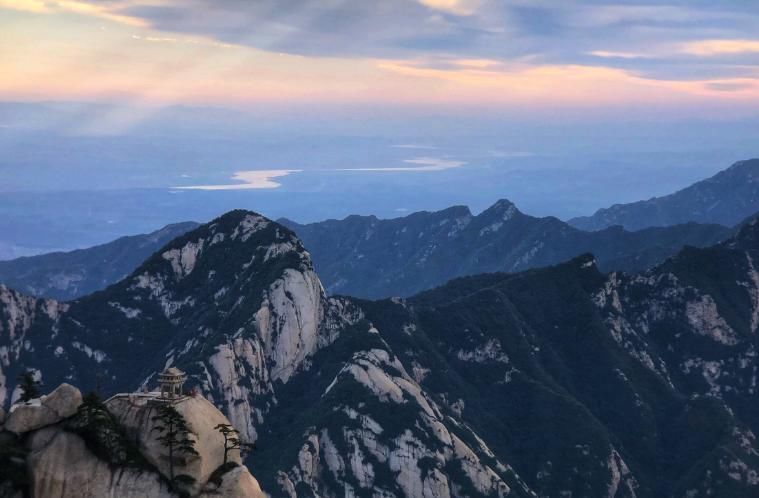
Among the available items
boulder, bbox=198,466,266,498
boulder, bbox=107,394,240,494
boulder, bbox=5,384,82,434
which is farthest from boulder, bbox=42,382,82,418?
boulder, bbox=198,466,266,498

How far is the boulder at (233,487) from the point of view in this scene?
415ft

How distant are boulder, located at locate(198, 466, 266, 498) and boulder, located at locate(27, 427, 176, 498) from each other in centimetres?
467

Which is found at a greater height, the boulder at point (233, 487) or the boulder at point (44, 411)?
the boulder at point (44, 411)

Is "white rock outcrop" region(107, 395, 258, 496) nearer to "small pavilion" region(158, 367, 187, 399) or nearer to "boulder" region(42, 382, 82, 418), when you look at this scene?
"small pavilion" region(158, 367, 187, 399)

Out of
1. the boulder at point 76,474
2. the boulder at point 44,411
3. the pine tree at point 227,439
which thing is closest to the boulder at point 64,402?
the boulder at point 44,411

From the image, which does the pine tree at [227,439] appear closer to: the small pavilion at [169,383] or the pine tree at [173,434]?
the pine tree at [173,434]

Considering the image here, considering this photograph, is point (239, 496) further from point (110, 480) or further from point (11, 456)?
point (11, 456)

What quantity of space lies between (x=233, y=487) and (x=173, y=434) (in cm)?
928

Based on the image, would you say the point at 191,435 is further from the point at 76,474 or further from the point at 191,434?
the point at 76,474

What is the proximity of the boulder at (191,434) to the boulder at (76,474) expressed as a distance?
8.61 feet

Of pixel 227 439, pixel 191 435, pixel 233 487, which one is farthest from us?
pixel 227 439

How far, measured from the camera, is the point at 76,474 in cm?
12238

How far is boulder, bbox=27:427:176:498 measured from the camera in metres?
121

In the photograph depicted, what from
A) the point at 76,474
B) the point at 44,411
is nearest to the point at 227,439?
the point at 76,474
